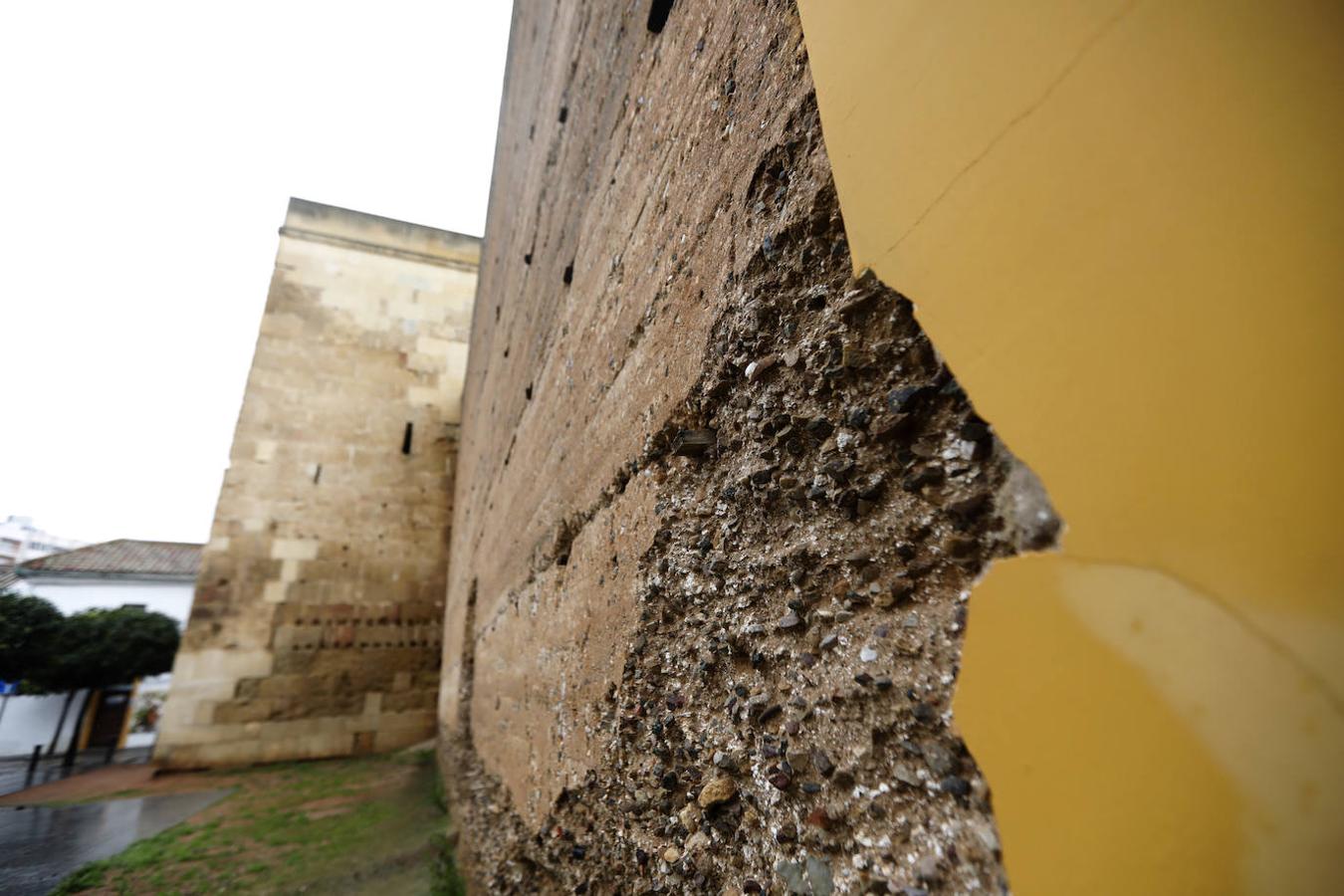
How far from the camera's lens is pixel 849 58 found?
2.68 feet

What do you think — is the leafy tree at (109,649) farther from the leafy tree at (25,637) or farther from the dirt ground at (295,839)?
the dirt ground at (295,839)

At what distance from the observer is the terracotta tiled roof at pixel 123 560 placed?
17.6 metres

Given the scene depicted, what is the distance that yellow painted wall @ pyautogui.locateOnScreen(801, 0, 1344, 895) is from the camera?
41cm

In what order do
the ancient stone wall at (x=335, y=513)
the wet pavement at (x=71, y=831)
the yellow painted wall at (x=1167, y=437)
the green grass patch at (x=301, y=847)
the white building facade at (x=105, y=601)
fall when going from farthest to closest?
the white building facade at (x=105, y=601) < the ancient stone wall at (x=335, y=513) < the wet pavement at (x=71, y=831) < the green grass patch at (x=301, y=847) < the yellow painted wall at (x=1167, y=437)

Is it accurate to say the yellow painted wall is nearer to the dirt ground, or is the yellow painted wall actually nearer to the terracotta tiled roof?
the dirt ground

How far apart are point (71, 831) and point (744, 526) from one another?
7.31 metres

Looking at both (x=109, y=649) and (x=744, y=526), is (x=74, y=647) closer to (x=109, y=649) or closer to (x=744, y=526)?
(x=109, y=649)

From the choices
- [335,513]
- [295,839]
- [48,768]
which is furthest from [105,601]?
[295,839]

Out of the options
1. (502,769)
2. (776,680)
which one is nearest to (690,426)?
(776,680)

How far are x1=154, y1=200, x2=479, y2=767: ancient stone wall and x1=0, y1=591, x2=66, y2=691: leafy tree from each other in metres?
5.95

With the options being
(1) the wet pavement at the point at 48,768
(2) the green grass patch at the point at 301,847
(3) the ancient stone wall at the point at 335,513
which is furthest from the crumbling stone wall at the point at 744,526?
(1) the wet pavement at the point at 48,768

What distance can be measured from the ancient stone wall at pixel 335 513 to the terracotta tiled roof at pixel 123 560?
12.7 metres

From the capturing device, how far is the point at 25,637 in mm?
10703

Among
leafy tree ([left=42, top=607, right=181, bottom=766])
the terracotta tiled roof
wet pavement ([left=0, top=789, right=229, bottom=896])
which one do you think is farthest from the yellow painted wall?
the terracotta tiled roof
